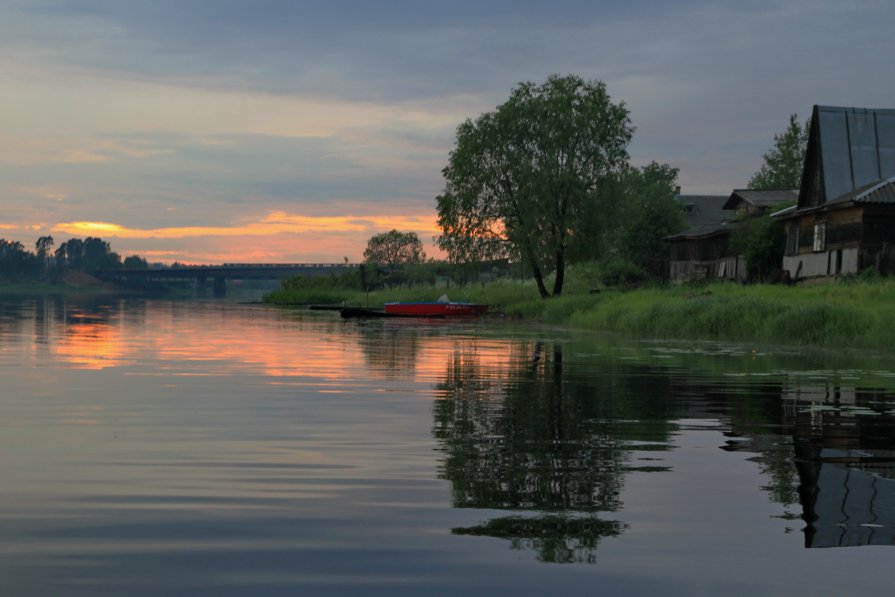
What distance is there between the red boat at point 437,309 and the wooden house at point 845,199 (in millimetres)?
20202

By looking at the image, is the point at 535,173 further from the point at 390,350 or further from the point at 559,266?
the point at 390,350

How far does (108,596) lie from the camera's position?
6262 mm

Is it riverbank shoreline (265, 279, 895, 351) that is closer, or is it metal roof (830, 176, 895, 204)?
riverbank shoreline (265, 279, 895, 351)

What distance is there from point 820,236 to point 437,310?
82.9ft

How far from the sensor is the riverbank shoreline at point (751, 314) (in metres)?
33.2

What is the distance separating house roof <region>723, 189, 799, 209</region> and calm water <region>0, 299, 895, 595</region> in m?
57.7

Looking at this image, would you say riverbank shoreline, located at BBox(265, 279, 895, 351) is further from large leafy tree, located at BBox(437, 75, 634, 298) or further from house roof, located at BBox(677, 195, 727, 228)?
house roof, located at BBox(677, 195, 727, 228)

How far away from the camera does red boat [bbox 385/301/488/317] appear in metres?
70.2

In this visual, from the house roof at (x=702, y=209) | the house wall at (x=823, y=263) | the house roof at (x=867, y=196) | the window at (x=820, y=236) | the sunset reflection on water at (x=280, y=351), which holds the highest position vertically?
the house roof at (x=702, y=209)

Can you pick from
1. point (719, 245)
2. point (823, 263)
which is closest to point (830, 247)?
point (823, 263)

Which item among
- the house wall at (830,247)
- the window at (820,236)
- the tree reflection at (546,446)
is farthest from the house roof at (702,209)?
the tree reflection at (546,446)

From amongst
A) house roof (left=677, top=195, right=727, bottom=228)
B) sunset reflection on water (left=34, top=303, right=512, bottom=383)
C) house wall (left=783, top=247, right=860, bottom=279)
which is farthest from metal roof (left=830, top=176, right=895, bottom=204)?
house roof (left=677, top=195, right=727, bottom=228)

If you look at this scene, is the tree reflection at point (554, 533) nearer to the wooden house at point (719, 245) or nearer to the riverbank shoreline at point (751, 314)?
the riverbank shoreline at point (751, 314)

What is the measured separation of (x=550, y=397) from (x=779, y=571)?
11587mm
